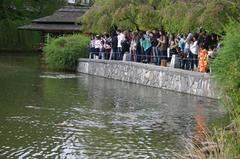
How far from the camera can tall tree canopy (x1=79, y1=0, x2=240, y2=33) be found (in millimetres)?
25922

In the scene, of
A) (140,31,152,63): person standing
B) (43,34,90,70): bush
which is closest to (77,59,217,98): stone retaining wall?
(140,31,152,63): person standing

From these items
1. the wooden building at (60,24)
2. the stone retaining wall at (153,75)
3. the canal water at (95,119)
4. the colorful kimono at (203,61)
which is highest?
the wooden building at (60,24)

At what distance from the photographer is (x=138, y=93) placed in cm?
2516

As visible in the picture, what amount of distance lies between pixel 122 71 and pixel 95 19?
7.14 meters

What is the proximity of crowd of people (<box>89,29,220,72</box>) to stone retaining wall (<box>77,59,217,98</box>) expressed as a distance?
0.64 metres

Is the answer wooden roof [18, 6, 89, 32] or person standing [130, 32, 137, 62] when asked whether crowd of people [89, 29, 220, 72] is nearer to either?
person standing [130, 32, 137, 62]

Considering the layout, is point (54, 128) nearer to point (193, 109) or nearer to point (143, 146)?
point (143, 146)

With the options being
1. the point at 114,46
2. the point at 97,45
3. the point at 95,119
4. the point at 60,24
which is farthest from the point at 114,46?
the point at 60,24

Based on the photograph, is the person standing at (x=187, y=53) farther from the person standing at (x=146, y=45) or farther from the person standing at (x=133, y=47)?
the person standing at (x=133, y=47)

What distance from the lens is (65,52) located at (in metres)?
37.7

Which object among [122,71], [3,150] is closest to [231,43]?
[3,150]

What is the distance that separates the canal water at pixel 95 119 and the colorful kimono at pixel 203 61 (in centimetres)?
138

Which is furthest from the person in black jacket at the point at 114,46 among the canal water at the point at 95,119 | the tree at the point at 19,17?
the tree at the point at 19,17

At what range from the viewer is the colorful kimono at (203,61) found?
24.3 metres
